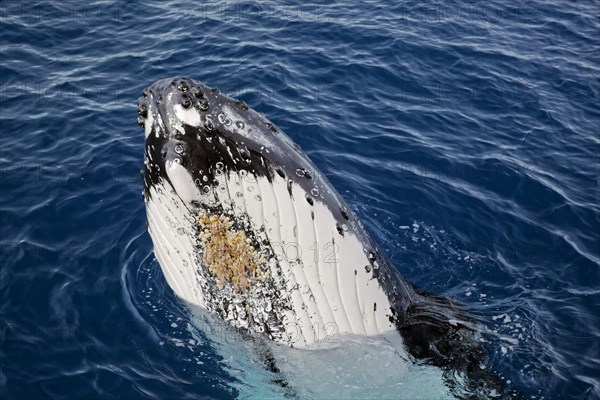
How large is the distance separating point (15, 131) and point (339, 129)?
6.94 metres

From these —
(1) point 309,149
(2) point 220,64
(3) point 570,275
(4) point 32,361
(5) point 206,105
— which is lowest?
(3) point 570,275

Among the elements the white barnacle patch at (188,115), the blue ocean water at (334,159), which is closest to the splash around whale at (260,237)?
the white barnacle patch at (188,115)

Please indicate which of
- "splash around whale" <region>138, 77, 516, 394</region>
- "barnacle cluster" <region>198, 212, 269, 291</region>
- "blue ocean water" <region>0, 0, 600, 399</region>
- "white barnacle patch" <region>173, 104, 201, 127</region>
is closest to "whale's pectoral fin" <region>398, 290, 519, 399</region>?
"splash around whale" <region>138, 77, 516, 394</region>

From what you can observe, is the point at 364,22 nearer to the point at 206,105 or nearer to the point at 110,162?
the point at 110,162

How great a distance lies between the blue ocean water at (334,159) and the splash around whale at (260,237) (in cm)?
156

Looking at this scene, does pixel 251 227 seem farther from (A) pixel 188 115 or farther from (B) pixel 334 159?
(B) pixel 334 159

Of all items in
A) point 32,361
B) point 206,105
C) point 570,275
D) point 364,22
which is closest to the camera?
point 206,105

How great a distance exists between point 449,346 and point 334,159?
671cm

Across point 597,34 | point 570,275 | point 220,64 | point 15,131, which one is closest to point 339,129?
point 220,64

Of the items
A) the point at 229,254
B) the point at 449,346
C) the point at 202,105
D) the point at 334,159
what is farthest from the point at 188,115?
the point at 334,159

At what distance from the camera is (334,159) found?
557 inches

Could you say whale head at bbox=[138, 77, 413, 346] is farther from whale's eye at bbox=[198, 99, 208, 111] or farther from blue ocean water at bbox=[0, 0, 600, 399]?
blue ocean water at bbox=[0, 0, 600, 399]

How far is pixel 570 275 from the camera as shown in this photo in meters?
11.8

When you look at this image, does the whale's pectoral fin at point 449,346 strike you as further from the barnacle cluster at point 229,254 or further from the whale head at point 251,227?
the barnacle cluster at point 229,254
